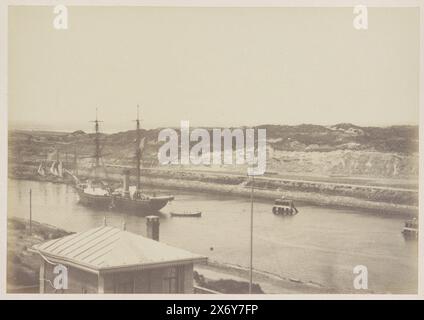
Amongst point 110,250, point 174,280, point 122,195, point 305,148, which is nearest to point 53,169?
point 122,195

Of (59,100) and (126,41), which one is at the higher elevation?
(126,41)

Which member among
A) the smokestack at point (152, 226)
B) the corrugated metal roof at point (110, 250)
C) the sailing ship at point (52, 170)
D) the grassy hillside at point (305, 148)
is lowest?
the corrugated metal roof at point (110, 250)

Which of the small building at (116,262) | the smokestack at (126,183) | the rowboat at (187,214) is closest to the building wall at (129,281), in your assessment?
the small building at (116,262)

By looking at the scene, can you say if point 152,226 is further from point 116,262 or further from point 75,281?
point 75,281

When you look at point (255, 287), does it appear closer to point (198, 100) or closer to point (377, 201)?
point (377, 201)

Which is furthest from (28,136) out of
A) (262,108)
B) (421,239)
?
(421,239)

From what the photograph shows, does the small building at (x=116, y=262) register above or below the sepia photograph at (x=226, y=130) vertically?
below

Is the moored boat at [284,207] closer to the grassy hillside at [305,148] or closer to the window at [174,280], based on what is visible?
the grassy hillside at [305,148]
